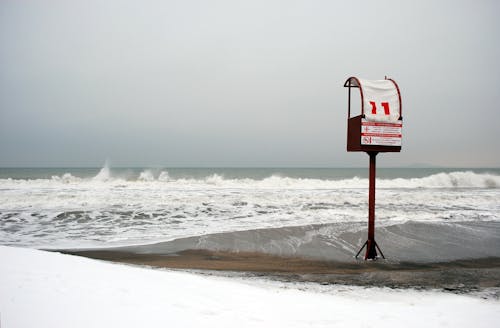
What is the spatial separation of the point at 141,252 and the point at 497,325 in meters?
7.90

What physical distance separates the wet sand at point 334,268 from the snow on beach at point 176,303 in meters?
0.98

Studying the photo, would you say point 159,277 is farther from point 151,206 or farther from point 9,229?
point 151,206

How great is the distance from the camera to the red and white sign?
26.5 ft

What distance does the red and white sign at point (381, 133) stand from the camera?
8086 mm

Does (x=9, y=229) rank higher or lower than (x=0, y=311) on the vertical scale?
lower

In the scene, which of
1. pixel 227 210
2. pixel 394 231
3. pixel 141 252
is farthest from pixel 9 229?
pixel 394 231

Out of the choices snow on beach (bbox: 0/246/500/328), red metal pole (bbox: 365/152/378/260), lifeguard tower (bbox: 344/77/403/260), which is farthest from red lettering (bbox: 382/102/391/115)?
snow on beach (bbox: 0/246/500/328)

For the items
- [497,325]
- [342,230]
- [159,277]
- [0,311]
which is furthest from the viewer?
[342,230]

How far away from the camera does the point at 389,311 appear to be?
4.50m

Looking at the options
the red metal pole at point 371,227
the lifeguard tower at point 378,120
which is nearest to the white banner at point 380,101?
the lifeguard tower at point 378,120

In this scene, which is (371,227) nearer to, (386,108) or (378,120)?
(378,120)

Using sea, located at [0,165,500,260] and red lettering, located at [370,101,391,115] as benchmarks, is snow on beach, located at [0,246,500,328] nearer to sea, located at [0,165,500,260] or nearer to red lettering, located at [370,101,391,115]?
sea, located at [0,165,500,260]

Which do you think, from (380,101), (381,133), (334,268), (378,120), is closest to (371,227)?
(334,268)

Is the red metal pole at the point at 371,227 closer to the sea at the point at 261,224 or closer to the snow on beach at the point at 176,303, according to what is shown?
the sea at the point at 261,224
